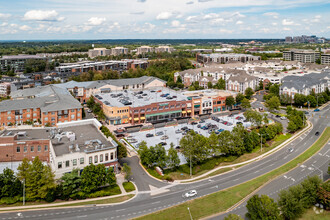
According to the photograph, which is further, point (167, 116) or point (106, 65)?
point (106, 65)

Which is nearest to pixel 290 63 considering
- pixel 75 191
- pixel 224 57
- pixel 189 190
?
pixel 224 57

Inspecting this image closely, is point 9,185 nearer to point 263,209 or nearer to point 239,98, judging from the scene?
point 263,209

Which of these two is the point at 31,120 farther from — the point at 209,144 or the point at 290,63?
the point at 290,63

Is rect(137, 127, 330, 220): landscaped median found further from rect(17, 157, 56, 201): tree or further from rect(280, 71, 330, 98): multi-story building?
rect(280, 71, 330, 98): multi-story building

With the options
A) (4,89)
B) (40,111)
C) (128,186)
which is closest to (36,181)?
(128,186)

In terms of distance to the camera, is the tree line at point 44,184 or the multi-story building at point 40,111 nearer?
the tree line at point 44,184

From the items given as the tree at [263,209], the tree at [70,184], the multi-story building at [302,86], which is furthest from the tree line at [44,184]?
the multi-story building at [302,86]

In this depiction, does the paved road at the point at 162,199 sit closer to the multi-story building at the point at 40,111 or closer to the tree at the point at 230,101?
the tree at the point at 230,101
